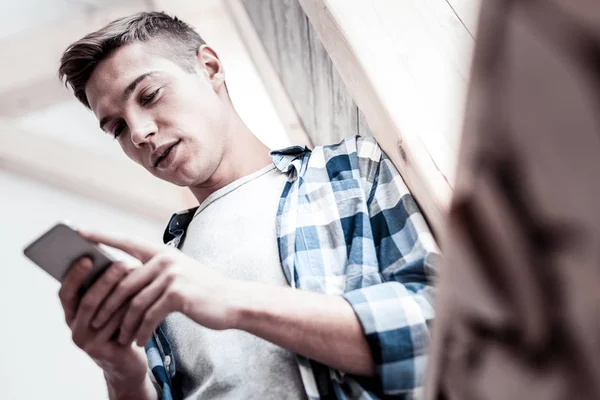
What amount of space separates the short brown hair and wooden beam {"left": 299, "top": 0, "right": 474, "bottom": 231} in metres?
0.29

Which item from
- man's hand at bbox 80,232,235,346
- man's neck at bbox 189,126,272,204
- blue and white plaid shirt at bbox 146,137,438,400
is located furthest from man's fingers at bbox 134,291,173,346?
man's neck at bbox 189,126,272,204

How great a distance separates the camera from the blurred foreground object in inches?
9.2

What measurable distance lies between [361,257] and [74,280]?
34cm

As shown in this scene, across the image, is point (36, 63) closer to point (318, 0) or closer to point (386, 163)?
point (318, 0)

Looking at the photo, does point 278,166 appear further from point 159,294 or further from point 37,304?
point 37,304

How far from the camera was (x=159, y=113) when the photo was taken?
1082 mm

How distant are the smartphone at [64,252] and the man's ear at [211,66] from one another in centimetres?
60

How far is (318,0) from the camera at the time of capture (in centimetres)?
104

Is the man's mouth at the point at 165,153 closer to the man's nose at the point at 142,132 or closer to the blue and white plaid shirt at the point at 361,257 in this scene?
the man's nose at the point at 142,132

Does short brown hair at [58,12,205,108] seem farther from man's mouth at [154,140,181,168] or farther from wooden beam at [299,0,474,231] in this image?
wooden beam at [299,0,474,231]

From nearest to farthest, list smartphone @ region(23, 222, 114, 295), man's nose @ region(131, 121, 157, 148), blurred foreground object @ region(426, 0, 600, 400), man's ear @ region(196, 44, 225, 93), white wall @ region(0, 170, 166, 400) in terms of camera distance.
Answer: blurred foreground object @ region(426, 0, 600, 400) → smartphone @ region(23, 222, 114, 295) → man's nose @ region(131, 121, 157, 148) → man's ear @ region(196, 44, 225, 93) → white wall @ region(0, 170, 166, 400)

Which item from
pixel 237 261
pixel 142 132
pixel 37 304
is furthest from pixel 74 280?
pixel 37 304

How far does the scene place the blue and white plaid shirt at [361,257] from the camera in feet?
2.49

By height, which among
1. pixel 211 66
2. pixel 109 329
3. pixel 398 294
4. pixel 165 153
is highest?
pixel 211 66
